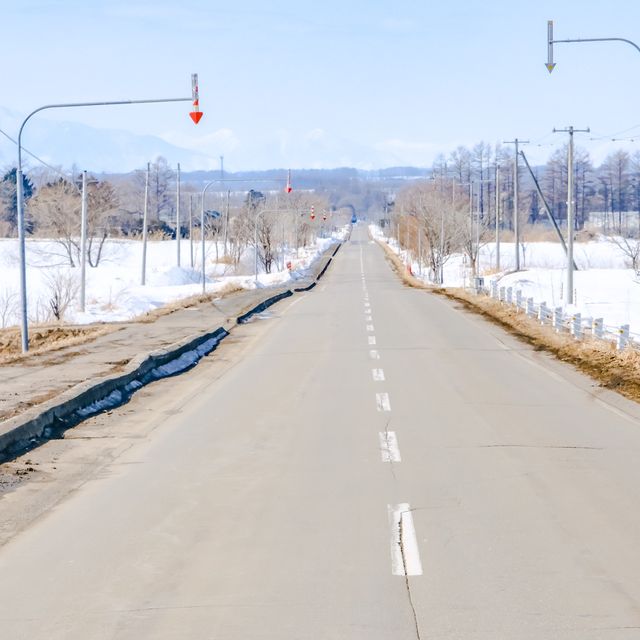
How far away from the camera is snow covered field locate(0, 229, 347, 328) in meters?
47.3

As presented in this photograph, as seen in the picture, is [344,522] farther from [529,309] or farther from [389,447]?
[529,309]

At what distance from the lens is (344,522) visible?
7.79 m

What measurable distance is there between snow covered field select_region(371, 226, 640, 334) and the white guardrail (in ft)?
2.92

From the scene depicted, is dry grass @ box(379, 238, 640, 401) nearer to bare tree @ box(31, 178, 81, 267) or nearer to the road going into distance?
the road going into distance

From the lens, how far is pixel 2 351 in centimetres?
2933

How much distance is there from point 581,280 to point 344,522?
58413mm

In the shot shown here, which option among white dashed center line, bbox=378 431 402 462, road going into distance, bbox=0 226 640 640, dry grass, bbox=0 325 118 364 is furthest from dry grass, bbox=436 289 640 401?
dry grass, bbox=0 325 118 364

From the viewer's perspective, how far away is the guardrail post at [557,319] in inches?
1025

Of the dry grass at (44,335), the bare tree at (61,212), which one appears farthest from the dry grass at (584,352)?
the bare tree at (61,212)

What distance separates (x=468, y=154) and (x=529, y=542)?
7664 inches

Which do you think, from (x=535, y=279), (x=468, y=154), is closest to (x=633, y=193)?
(x=468, y=154)

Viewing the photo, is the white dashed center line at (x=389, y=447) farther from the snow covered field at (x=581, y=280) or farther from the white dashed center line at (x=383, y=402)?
the snow covered field at (x=581, y=280)

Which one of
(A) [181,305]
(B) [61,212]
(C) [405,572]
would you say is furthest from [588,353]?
(B) [61,212]

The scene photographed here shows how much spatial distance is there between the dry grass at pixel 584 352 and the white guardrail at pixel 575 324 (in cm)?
20
